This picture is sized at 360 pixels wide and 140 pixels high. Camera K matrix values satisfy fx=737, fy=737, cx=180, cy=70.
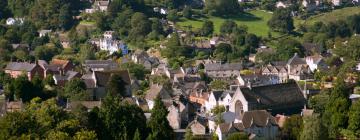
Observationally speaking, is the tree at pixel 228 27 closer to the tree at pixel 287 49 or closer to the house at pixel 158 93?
the tree at pixel 287 49

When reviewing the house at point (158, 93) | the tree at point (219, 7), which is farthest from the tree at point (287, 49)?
the house at point (158, 93)

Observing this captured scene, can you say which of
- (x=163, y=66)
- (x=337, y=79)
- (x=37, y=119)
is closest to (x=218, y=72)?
(x=163, y=66)

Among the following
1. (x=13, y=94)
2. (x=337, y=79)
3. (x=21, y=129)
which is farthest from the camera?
(x=337, y=79)

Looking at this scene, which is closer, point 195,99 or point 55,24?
point 195,99

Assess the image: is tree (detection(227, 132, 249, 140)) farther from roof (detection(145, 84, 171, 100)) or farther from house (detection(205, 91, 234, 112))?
roof (detection(145, 84, 171, 100))

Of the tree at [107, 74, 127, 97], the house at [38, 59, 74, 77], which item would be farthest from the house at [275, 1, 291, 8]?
the tree at [107, 74, 127, 97]

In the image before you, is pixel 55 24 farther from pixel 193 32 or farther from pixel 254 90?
pixel 254 90

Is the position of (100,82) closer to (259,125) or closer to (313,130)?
(259,125)
